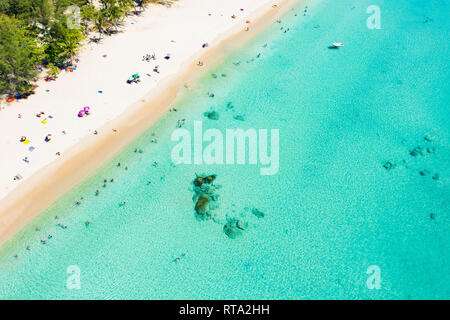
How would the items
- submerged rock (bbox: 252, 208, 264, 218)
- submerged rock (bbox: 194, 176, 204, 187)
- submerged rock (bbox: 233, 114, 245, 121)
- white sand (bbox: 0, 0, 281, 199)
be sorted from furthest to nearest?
submerged rock (bbox: 233, 114, 245, 121), white sand (bbox: 0, 0, 281, 199), submerged rock (bbox: 194, 176, 204, 187), submerged rock (bbox: 252, 208, 264, 218)

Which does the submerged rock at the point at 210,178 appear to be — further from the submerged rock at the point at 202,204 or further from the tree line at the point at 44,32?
the tree line at the point at 44,32

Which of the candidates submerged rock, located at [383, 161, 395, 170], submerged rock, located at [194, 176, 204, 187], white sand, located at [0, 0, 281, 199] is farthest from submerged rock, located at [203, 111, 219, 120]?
submerged rock, located at [383, 161, 395, 170]

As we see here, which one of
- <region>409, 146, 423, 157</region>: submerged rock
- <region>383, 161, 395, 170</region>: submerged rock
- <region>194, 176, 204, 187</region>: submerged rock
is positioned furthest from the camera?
<region>409, 146, 423, 157</region>: submerged rock

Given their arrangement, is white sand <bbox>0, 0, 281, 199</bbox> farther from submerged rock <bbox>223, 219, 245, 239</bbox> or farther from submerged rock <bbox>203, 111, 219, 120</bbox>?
submerged rock <bbox>223, 219, 245, 239</bbox>

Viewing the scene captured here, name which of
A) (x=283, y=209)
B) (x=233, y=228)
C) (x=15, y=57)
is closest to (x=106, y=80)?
(x=15, y=57)

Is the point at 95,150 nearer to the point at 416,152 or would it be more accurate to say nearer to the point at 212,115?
the point at 212,115
